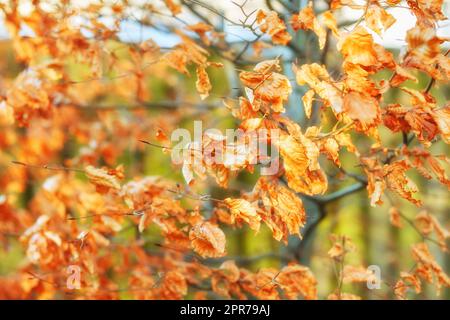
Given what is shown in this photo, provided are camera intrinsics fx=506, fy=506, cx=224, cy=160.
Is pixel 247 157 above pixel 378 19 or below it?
below

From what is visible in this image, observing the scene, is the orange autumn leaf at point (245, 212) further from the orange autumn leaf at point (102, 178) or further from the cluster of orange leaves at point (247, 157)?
the orange autumn leaf at point (102, 178)

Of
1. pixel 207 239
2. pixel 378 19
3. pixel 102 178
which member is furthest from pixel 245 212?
pixel 378 19

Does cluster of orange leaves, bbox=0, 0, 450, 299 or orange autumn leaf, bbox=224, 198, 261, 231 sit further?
orange autumn leaf, bbox=224, 198, 261, 231

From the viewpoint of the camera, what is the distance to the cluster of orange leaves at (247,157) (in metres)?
1.59

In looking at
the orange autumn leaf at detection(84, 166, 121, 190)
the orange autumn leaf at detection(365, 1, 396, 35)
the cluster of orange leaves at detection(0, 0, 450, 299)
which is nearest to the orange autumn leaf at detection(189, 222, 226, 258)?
the cluster of orange leaves at detection(0, 0, 450, 299)

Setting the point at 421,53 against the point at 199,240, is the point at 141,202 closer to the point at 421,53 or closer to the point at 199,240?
the point at 199,240

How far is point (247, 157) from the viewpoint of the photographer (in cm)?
163

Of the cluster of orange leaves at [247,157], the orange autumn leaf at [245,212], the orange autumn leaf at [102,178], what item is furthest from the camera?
the orange autumn leaf at [102,178]

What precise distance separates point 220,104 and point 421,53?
2233 mm

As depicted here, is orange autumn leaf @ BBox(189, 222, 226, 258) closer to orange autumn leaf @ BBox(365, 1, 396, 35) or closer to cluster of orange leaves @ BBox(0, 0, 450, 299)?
cluster of orange leaves @ BBox(0, 0, 450, 299)

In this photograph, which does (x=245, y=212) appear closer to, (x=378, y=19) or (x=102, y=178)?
(x=102, y=178)

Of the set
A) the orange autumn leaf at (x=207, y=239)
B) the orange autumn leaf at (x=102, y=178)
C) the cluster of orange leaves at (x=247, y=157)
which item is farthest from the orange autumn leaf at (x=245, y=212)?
the orange autumn leaf at (x=102, y=178)

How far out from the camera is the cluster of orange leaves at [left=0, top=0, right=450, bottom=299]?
1.59 m

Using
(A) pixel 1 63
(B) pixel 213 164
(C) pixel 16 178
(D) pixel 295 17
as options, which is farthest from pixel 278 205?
(A) pixel 1 63
